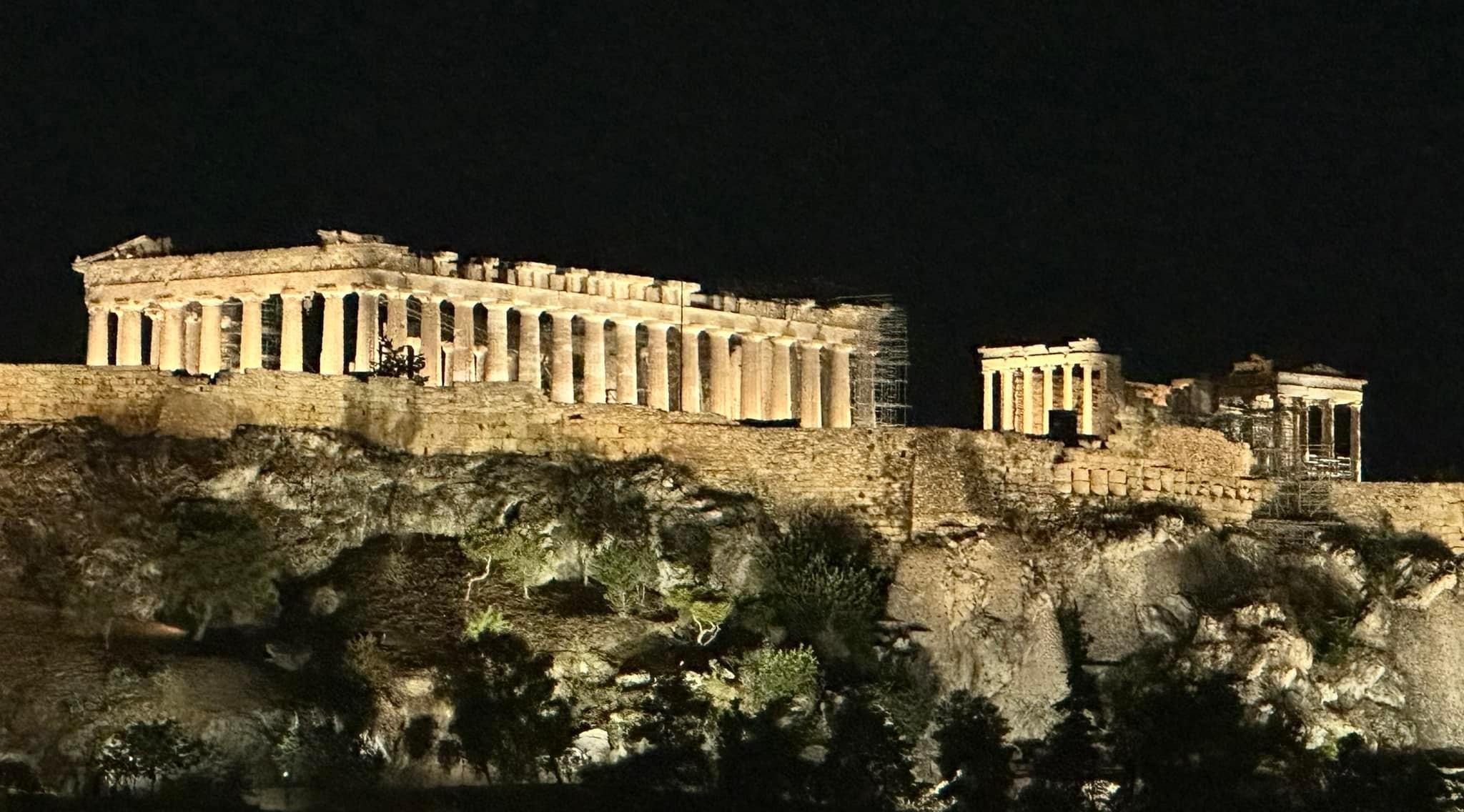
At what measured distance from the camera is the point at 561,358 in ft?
363

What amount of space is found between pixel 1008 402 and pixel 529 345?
51.2ft

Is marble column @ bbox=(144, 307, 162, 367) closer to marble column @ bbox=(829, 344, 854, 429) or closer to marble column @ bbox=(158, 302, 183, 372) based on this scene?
marble column @ bbox=(158, 302, 183, 372)

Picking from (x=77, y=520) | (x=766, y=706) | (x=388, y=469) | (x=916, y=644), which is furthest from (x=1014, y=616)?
(x=77, y=520)

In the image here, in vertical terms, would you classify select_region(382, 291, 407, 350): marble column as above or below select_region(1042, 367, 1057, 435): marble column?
above

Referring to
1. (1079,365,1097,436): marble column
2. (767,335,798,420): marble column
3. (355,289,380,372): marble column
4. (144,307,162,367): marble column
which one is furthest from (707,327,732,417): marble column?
(144,307,162,367): marble column

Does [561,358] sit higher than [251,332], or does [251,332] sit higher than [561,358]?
[251,332]

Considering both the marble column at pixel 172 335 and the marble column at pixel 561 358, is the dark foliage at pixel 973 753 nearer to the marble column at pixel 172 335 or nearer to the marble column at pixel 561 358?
the marble column at pixel 561 358

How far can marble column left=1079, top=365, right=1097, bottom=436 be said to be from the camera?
112 metres

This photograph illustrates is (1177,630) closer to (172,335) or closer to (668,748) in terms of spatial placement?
(668,748)

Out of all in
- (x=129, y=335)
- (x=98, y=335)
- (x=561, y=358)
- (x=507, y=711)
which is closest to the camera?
(x=507, y=711)

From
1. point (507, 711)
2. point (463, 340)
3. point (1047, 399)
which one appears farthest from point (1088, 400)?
point (507, 711)

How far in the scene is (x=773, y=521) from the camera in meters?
96.8

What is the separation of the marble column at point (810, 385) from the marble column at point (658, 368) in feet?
15.7

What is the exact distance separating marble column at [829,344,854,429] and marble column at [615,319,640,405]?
6.90 m
